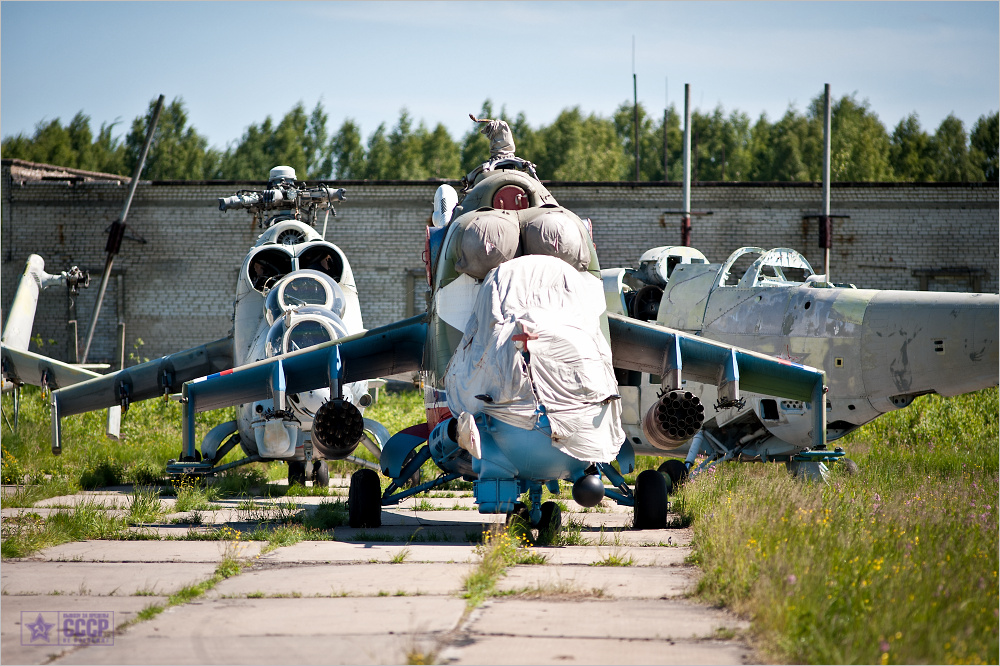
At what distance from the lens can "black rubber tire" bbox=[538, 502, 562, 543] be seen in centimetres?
998

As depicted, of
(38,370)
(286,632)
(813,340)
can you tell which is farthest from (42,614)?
(38,370)

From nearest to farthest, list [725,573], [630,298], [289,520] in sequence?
[725,573] → [289,520] → [630,298]

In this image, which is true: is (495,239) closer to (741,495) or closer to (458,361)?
(458,361)

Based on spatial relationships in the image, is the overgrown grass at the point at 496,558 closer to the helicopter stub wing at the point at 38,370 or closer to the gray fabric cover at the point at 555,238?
the gray fabric cover at the point at 555,238

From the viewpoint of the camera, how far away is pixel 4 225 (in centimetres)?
3073

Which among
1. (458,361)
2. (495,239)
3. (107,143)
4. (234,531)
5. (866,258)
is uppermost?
(107,143)

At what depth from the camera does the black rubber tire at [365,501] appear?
11.4m

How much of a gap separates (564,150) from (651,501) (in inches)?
2446

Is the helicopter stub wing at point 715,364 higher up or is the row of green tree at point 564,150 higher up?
the row of green tree at point 564,150

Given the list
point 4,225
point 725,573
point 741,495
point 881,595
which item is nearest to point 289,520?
point 741,495

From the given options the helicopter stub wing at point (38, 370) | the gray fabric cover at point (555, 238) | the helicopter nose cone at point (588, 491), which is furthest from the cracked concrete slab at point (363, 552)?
the helicopter stub wing at point (38, 370)

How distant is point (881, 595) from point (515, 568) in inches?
125
